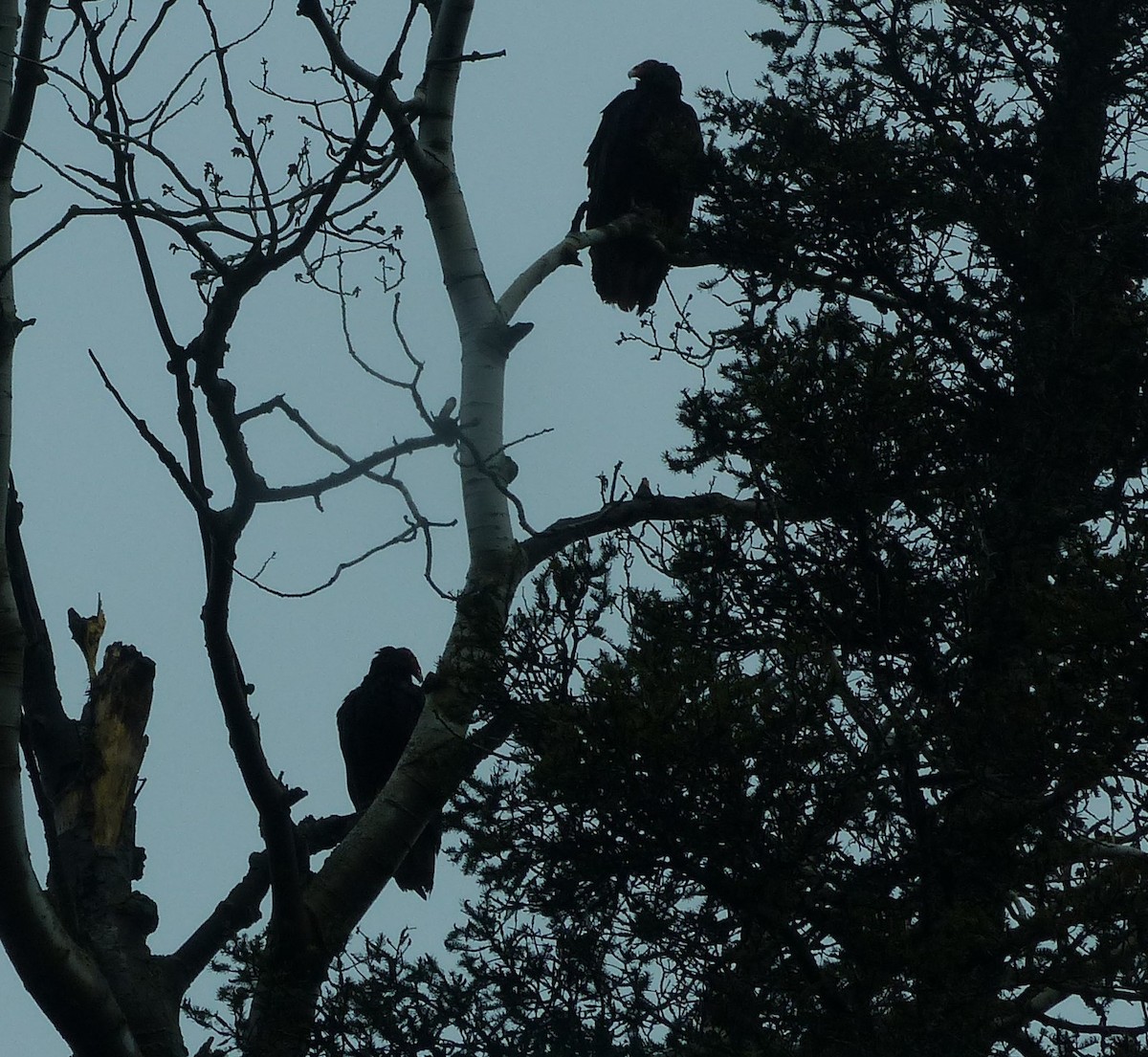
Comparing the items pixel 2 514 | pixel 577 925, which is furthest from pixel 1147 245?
pixel 2 514

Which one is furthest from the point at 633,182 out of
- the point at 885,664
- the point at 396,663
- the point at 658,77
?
the point at 885,664

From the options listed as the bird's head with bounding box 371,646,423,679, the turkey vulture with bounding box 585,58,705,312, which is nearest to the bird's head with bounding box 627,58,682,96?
the turkey vulture with bounding box 585,58,705,312

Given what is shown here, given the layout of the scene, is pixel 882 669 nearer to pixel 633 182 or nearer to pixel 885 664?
Result: pixel 885 664

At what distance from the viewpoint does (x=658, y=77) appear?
8.33 m

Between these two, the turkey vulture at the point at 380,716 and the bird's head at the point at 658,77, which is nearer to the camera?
the turkey vulture at the point at 380,716

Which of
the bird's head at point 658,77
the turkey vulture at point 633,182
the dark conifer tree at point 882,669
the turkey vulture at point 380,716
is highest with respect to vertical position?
the bird's head at point 658,77

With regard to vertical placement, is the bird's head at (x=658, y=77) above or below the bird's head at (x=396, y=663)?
above

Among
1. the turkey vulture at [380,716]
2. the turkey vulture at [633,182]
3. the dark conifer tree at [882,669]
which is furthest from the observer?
the turkey vulture at [633,182]

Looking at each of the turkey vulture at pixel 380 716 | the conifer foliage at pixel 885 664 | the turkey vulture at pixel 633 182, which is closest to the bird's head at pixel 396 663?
the turkey vulture at pixel 380 716

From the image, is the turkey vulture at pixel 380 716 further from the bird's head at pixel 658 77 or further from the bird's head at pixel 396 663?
the bird's head at pixel 658 77

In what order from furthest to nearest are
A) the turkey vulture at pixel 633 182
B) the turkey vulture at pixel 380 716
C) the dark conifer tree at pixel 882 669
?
the turkey vulture at pixel 633 182
the turkey vulture at pixel 380 716
the dark conifer tree at pixel 882 669

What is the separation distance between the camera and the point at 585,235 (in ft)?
19.0

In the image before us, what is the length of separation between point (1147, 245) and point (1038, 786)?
179 centimetres

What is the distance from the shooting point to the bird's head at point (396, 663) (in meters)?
7.36
